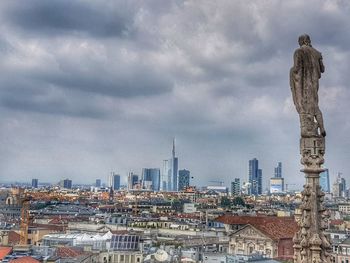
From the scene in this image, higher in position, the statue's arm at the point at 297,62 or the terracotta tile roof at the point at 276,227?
the statue's arm at the point at 297,62

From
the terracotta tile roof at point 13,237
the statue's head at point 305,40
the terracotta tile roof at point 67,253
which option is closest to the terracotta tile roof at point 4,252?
the terracotta tile roof at point 67,253

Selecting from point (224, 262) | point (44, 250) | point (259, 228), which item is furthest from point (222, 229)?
point (44, 250)

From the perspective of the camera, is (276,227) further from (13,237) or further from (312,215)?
(312,215)

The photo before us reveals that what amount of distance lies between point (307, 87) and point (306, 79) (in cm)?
15

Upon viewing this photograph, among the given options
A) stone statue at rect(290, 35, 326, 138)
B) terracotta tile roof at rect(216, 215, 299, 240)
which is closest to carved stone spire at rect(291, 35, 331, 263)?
stone statue at rect(290, 35, 326, 138)

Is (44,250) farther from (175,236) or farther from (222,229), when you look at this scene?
(222,229)

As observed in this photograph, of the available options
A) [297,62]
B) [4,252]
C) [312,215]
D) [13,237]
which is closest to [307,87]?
[297,62]

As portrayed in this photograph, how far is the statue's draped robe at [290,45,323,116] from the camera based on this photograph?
1064 cm

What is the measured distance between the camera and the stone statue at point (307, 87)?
10.5 m

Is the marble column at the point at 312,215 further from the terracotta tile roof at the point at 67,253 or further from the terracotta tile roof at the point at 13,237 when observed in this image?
the terracotta tile roof at the point at 13,237

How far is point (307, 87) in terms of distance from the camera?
1067cm

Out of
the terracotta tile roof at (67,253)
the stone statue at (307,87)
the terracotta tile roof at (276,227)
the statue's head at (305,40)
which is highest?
the statue's head at (305,40)

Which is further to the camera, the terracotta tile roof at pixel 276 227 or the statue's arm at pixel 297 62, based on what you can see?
the terracotta tile roof at pixel 276 227

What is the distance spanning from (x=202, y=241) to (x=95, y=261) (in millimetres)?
26993
